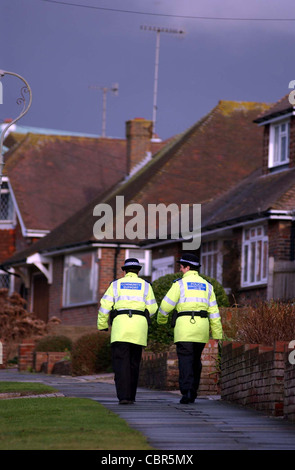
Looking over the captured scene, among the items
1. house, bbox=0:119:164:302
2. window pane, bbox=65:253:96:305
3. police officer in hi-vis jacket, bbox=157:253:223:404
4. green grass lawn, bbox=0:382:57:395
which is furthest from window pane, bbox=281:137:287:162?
police officer in hi-vis jacket, bbox=157:253:223:404

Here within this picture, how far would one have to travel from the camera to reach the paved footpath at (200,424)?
9.95 meters

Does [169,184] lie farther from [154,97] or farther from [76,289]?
[154,97]

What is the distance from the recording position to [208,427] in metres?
11.3

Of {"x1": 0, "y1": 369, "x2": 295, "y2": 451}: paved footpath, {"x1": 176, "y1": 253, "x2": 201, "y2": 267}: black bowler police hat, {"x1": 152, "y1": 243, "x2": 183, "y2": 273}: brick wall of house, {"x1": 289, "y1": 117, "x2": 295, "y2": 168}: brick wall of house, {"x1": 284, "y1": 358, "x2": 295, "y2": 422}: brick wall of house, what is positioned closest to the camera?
{"x1": 0, "y1": 369, "x2": 295, "y2": 451}: paved footpath

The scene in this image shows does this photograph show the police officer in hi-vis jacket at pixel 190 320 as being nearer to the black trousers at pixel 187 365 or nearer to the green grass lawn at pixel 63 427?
the black trousers at pixel 187 365

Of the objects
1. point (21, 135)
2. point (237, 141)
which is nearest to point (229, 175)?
point (237, 141)

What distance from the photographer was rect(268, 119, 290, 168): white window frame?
30.9 m

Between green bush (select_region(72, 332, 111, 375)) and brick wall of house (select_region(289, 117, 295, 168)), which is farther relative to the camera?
brick wall of house (select_region(289, 117, 295, 168))

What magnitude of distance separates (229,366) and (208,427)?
11.6ft

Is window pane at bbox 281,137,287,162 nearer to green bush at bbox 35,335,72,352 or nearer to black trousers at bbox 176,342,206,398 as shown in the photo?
green bush at bbox 35,335,72,352

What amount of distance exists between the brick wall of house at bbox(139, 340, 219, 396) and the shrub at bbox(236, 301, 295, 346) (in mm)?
2186

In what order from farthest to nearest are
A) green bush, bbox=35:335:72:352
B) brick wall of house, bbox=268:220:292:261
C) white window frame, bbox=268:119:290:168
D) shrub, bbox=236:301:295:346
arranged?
white window frame, bbox=268:119:290:168 < brick wall of house, bbox=268:220:292:261 < green bush, bbox=35:335:72:352 < shrub, bbox=236:301:295:346
